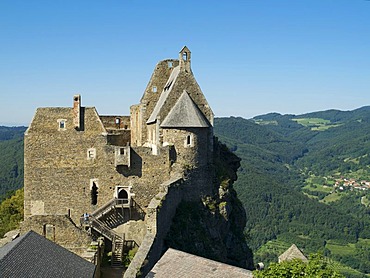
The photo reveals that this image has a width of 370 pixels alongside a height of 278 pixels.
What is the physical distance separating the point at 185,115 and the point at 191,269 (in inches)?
566

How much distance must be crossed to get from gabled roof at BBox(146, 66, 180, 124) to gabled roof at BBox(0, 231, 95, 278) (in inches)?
515

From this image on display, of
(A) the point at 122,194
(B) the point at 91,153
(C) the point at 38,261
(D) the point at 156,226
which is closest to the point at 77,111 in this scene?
(B) the point at 91,153

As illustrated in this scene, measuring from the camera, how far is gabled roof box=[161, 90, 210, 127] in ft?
108

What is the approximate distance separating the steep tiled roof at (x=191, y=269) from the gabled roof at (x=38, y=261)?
12.9 feet

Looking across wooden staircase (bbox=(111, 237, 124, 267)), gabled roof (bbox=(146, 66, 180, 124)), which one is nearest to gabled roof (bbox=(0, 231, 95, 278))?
wooden staircase (bbox=(111, 237, 124, 267))

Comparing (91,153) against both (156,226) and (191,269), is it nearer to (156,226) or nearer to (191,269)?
(156,226)

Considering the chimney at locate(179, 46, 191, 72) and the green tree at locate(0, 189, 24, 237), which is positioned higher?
the chimney at locate(179, 46, 191, 72)

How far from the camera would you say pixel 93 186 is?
32688 millimetres

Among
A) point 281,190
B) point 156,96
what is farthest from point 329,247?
point 156,96

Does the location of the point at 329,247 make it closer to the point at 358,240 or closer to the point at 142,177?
the point at 358,240

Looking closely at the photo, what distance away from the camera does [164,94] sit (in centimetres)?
3625

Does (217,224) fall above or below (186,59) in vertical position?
below

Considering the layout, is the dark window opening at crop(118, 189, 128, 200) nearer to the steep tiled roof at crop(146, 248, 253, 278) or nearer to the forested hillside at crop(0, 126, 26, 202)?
the steep tiled roof at crop(146, 248, 253, 278)

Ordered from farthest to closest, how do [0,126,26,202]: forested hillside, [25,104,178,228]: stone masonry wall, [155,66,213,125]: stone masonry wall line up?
1. [0,126,26,202]: forested hillside
2. [155,66,213,125]: stone masonry wall
3. [25,104,178,228]: stone masonry wall
